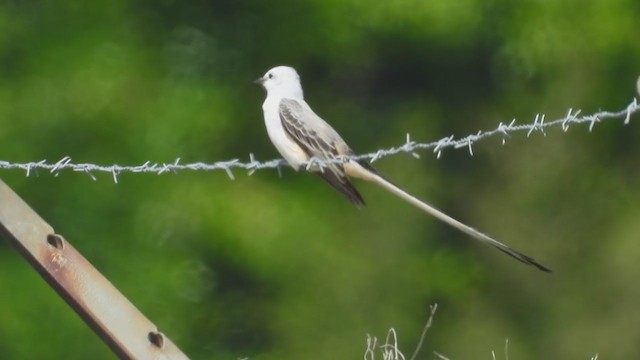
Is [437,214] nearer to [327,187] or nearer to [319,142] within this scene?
[319,142]

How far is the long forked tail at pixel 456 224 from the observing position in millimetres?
3939

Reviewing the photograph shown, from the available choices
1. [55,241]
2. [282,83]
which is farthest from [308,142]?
[55,241]

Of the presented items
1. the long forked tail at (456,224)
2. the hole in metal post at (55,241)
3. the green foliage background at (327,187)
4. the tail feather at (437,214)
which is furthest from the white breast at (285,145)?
the green foliage background at (327,187)

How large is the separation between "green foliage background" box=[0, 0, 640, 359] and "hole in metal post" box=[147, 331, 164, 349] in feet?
19.3

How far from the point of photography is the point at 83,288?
3.70 meters

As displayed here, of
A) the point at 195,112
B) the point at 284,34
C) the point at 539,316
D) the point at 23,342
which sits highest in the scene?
the point at 284,34

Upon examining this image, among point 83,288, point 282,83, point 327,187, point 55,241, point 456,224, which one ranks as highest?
point 327,187

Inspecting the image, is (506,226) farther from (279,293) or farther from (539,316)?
(279,293)

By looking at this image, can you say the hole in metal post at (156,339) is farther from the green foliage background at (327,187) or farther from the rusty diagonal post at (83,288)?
the green foliage background at (327,187)

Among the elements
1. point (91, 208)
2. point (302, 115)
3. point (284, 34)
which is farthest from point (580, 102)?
point (302, 115)

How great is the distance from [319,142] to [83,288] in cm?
151

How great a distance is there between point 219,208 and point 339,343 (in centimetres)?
105

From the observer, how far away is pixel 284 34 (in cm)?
1066

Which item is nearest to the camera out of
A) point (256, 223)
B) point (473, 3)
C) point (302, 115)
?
point (302, 115)
